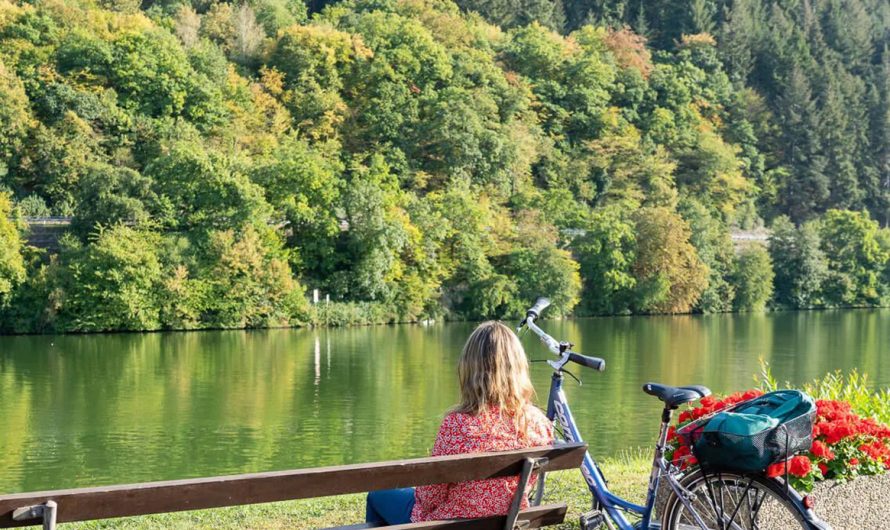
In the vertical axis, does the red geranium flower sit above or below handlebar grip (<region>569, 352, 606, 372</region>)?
below

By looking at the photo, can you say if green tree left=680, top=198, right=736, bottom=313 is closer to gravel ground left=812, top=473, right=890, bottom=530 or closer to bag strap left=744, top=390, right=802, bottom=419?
gravel ground left=812, top=473, right=890, bottom=530

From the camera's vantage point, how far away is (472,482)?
4227mm

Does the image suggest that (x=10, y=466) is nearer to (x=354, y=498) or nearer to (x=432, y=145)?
(x=354, y=498)

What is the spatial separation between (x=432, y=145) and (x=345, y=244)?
11807 millimetres

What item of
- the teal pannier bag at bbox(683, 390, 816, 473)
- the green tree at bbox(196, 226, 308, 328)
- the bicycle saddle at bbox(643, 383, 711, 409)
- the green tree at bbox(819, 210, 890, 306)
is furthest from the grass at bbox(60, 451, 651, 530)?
the green tree at bbox(819, 210, 890, 306)

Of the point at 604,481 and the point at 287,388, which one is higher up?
the point at 604,481

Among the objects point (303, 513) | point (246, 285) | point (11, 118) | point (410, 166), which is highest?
point (11, 118)

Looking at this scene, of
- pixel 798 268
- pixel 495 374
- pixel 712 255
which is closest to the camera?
pixel 495 374

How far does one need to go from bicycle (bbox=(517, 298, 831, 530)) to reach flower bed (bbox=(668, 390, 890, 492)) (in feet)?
2.17

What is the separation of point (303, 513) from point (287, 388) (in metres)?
15.2

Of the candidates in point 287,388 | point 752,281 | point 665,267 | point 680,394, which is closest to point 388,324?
point 665,267

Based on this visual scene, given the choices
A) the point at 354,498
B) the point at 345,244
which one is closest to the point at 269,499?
the point at 354,498

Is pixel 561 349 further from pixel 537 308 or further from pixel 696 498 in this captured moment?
pixel 696 498

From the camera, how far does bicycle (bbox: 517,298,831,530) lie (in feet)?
13.4
